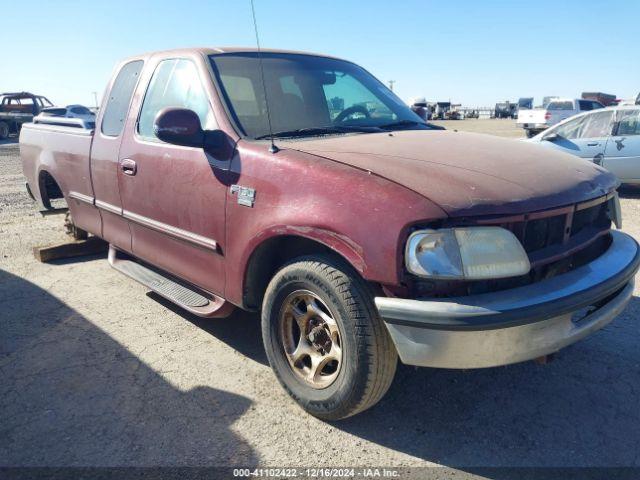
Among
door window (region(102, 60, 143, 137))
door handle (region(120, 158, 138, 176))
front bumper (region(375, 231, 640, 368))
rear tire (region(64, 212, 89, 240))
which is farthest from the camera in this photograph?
rear tire (region(64, 212, 89, 240))

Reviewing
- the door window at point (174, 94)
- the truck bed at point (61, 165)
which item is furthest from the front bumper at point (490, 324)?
the truck bed at point (61, 165)

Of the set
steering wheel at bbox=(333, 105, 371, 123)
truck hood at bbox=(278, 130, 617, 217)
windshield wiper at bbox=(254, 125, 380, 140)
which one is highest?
steering wheel at bbox=(333, 105, 371, 123)

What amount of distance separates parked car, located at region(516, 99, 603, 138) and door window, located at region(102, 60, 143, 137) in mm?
21860

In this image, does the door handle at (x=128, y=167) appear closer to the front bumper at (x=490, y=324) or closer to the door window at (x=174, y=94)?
the door window at (x=174, y=94)

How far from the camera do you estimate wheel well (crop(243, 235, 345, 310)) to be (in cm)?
263

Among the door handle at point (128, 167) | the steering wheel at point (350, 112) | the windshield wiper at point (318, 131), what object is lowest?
the door handle at point (128, 167)

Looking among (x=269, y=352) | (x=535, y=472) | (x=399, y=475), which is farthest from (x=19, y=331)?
(x=535, y=472)

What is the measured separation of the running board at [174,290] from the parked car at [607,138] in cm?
716

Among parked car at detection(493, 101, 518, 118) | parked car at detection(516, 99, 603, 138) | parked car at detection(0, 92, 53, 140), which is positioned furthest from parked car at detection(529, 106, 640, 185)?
parked car at detection(493, 101, 518, 118)

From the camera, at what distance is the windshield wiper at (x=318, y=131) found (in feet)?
9.66

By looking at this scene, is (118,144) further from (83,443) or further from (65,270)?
(83,443)

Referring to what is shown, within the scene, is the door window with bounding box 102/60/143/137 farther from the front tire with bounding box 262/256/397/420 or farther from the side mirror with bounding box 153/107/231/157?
the front tire with bounding box 262/256/397/420

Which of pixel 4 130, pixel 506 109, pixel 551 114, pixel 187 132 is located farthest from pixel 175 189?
pixel 506 109

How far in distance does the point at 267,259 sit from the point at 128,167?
153cm
